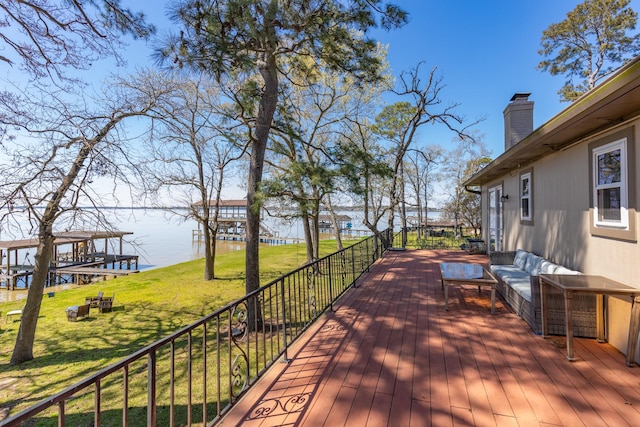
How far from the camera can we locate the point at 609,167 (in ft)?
11.3

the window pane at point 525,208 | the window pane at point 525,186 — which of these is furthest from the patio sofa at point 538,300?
the window pane at point 525,186

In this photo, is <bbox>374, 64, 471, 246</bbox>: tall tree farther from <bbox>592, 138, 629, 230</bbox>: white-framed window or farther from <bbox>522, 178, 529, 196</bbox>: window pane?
<bbox>592, 138, 629, 230</bbox>: white-framed window

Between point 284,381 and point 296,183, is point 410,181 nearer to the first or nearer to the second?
point 296,183

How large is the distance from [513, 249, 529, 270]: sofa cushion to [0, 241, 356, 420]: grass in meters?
7.34

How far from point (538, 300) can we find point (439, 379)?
181 cm

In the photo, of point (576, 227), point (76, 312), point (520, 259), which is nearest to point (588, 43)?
point (520, 259)

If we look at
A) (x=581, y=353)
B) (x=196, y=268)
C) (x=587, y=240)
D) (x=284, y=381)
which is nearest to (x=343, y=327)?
(x=284, y=381)

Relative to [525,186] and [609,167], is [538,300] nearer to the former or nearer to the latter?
[609,167]

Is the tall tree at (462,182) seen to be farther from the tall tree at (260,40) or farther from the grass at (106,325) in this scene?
the tall tree at (260,40)

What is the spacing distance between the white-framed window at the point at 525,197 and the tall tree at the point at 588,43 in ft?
41.1

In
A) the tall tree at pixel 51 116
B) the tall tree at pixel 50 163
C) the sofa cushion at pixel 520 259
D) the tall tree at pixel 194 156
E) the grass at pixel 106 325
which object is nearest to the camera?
the tall tree at pixel 51 116

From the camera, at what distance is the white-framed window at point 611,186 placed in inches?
124

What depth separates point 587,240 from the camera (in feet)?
12.7

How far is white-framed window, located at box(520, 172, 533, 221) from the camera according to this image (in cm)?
604
